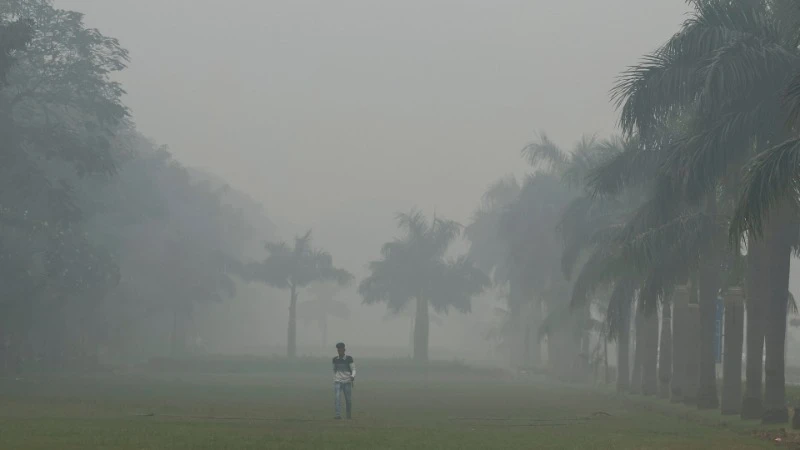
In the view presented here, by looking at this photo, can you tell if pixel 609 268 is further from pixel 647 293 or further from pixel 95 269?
pixel 95 269

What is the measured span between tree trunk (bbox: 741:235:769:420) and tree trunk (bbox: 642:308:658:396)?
1738cm

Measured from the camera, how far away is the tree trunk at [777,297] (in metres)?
30.5

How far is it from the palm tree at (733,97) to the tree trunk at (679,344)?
383 inches

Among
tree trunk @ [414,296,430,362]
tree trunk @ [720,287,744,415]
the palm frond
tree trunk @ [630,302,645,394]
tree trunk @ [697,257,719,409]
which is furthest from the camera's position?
tree trunk @ [414,296,430,362]

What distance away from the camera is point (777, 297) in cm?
3122

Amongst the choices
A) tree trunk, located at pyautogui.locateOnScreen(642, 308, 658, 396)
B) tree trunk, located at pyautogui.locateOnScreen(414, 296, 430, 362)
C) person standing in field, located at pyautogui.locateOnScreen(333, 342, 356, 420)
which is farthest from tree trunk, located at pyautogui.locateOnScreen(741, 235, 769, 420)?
tree trunk, located at pyautogui.locateOnScreen(414, 296, 430, 362)

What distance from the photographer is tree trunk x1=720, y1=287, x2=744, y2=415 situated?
1348 inches

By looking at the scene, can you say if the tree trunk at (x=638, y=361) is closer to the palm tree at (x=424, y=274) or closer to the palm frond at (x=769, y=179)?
the palm frond at (x=769, y=179)

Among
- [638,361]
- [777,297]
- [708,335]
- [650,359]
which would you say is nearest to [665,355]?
[650,359]

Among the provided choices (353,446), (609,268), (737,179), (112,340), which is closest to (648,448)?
(353,446)

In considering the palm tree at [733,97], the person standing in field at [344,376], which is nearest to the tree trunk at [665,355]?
the palm tree at [733,97]

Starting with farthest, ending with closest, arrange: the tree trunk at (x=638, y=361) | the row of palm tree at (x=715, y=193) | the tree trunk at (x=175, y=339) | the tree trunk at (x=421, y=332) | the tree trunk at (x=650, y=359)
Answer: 1. the tree trunk at (x=421, y=332)
2. the tree trunk at (x=175, y=339)
3. the tree trunk at (x=638, y=361)
4. the tree trunk at (x=650, y=359)
5. the row of palm tree at (x=715, y=193)

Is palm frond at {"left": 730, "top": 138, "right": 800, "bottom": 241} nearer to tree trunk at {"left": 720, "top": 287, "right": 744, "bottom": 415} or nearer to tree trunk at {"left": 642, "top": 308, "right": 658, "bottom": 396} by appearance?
tree trunk at {"left": 720, "top": 287, "right": 744, "bottom": 415}

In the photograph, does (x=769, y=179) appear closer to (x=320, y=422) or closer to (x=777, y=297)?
(x=777, y=297)
